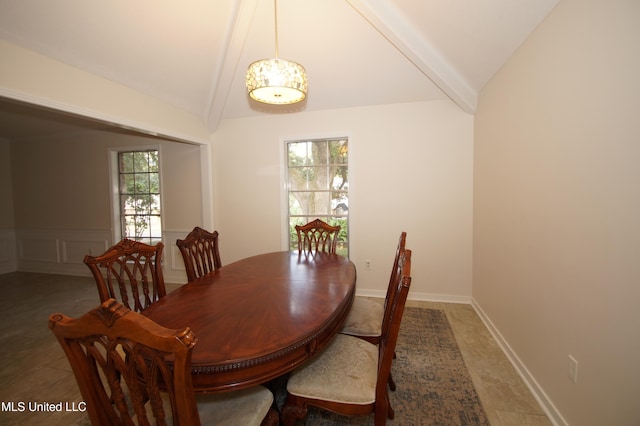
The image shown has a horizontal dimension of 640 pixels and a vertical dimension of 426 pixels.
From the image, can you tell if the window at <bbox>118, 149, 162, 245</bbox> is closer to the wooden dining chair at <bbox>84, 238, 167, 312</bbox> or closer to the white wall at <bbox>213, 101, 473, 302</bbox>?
the white wall at <bbox>213, 101, 473, 302</bbox>

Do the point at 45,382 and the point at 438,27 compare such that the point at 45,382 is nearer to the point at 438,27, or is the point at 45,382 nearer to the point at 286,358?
the point at 286,358

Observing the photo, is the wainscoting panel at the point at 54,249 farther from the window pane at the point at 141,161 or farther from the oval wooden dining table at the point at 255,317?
the oval wooden dining table at the point at 255,317

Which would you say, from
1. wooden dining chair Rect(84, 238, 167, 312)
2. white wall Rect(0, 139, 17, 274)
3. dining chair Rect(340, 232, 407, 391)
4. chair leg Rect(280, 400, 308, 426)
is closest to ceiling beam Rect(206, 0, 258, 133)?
wooden dining chair Rect(84, 238, 167, 312)

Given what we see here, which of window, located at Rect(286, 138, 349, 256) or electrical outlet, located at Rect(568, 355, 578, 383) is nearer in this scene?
electrical outlet, located at Rect(568, 355, 578, 383)

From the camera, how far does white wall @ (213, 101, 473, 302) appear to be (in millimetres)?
3033

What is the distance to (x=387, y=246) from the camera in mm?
3260

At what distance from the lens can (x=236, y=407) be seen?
104 cm

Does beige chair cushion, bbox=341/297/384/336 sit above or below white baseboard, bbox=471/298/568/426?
above

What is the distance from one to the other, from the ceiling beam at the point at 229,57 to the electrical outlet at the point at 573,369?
341cm

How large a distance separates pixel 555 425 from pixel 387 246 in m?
2.02

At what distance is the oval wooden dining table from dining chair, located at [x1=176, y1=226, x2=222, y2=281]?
0.23 m

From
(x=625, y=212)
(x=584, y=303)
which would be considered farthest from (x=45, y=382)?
(x=625, y=212)

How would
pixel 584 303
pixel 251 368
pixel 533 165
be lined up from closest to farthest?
pixel 251 368 < pixel 584 303 < pixel 533 165
